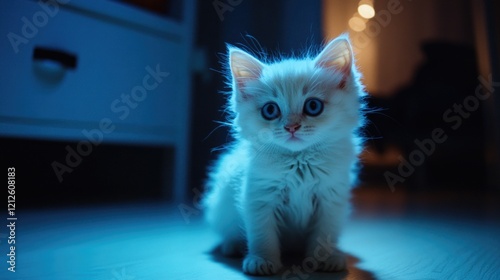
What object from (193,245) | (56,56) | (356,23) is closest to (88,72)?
(56,56)

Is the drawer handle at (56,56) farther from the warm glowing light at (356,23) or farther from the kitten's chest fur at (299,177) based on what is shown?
the warm glowing light at (356,23)

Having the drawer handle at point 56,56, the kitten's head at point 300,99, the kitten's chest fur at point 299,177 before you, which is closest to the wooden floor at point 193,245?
the kitten's chest fur at point 299,177

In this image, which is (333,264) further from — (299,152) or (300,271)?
(299,152)

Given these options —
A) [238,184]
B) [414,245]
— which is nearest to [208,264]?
[238,184]

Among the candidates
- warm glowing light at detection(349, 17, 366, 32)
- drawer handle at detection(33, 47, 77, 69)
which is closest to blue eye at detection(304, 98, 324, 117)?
drawer handle at detection(33, 47, 77, 69)

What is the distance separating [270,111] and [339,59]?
0.17m

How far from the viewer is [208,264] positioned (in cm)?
75

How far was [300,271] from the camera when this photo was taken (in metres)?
0.70

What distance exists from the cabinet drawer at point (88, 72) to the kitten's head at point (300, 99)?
74 cm

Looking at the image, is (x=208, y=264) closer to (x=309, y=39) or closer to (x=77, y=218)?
(x=77, y=218)

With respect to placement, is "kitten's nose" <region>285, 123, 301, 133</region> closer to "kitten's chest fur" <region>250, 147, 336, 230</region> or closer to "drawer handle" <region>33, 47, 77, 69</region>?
"kitten's chest fur" <region>250, 147, 336, 230</region>

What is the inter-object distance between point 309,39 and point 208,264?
120 cm

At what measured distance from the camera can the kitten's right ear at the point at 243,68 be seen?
779 mm

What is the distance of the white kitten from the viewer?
70 cm
